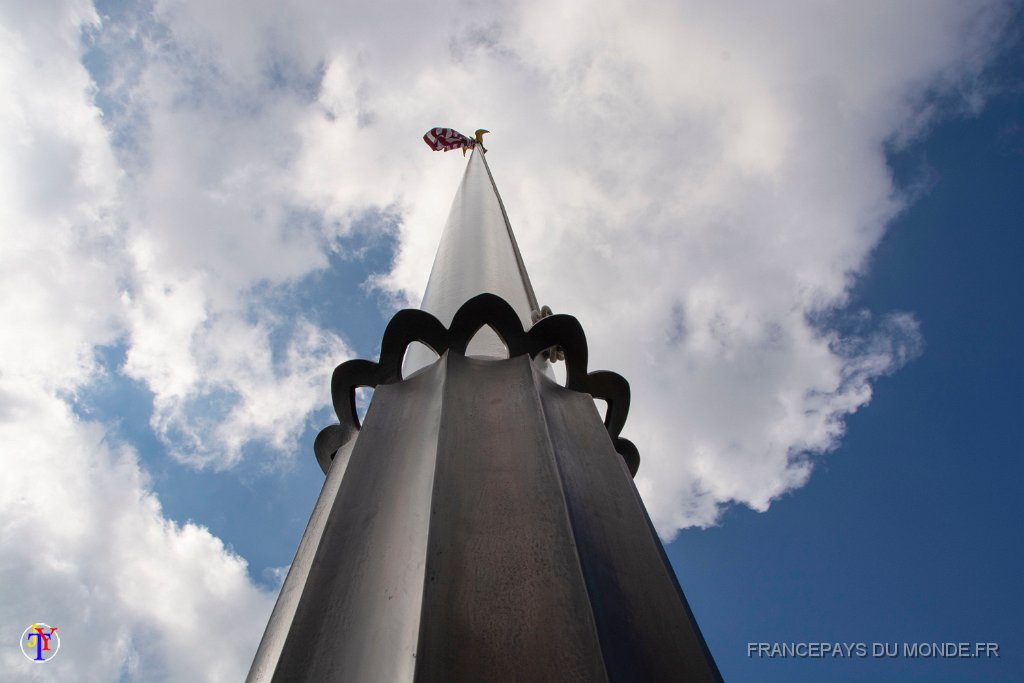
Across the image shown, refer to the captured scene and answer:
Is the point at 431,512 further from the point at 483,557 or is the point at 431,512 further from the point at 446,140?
the point at 446,140

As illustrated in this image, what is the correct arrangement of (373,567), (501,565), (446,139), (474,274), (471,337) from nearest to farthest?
(501,565) → (373,567) → (471,337) → (474,274) → (446,139)

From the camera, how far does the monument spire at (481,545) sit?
2.18 m

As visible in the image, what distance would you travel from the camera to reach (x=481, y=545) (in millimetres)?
2518

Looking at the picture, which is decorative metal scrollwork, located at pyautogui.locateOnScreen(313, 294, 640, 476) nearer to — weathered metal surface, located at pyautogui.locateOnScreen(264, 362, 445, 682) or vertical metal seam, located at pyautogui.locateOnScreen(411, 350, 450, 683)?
vertical metal seam, located at pyautogui.locateOnScreen(411, 350, 450, 683)

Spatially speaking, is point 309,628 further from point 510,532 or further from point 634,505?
point 634,505

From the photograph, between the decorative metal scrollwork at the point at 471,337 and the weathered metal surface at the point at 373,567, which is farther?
the decorative metal scrollwork at the point at 471,337

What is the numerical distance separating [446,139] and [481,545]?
758 inches

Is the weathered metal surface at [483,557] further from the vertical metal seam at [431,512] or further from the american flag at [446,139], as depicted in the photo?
the american flag at [446,139]

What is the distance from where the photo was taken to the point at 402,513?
2791mm

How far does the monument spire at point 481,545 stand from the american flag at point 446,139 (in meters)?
17.3

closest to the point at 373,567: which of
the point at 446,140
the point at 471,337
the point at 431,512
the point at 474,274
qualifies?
the point at 431,512

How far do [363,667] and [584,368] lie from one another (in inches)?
92.2

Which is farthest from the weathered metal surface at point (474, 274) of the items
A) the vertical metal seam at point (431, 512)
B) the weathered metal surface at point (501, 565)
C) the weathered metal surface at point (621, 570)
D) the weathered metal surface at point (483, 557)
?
the weathered metal surface at point (501, 565)

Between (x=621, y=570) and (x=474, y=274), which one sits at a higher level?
(x=474, y=274)
